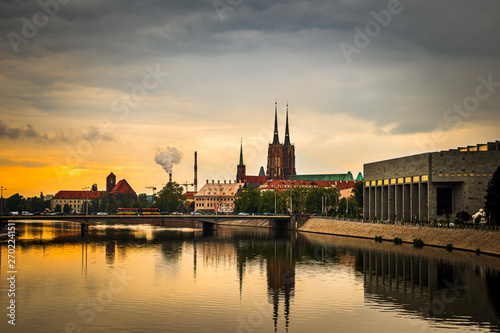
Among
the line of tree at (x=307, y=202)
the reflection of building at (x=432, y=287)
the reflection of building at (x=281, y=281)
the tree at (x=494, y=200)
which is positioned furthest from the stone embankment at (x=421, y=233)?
the line of tree at (x=307, y=202)

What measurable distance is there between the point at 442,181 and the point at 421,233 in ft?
61.1

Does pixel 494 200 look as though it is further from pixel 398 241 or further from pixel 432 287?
pixel 432 287

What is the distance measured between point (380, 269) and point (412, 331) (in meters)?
31.2

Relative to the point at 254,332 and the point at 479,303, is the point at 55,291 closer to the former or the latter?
the point at 254,332

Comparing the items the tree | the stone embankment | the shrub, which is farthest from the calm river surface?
the tree

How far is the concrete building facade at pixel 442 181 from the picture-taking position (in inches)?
4397

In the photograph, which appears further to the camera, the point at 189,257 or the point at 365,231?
the point at 365,231

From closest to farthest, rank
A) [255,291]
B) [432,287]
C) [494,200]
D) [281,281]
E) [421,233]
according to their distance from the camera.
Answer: [255,291] → [432,287] → [281,281] → [494,200] → [421,233]

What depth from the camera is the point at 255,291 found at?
186 ft

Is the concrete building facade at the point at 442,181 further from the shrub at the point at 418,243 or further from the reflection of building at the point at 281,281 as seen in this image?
the reflection of building at the point at 281,281

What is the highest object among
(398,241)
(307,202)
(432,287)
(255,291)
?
(307,202)

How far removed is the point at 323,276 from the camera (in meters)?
66.2

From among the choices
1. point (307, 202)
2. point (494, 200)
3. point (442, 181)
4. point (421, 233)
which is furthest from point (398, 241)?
point (307, 202)

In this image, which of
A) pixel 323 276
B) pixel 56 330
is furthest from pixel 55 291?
pixel 323 276
